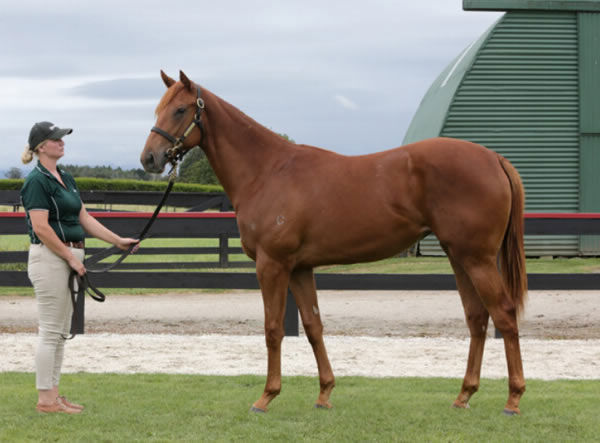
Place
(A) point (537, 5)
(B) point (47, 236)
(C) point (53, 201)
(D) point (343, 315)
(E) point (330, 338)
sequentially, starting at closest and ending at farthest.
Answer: (B) point (47, 236)
(C) point (53, 201)
(E) point (330, 338)
(D) point (343, 315)
(A) point (537, 5)

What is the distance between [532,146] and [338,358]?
1027 centimetres

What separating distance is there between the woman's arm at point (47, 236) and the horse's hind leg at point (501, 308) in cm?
235

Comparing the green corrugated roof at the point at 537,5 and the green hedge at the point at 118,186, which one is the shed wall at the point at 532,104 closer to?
the green corrugated roof at the point at 537,5

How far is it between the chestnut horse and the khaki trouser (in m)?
0.80

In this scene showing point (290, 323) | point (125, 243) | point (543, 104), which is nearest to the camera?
point (125, 243)

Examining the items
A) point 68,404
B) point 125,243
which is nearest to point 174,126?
point 125,243

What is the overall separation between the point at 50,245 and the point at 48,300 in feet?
1.16

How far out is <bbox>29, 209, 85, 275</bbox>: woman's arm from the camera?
4.27m

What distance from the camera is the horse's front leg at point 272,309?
14.5ft

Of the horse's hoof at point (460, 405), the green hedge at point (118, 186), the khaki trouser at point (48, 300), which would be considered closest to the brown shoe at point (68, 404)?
the khaki trouser at point (48, 300)

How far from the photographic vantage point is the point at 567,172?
50.0 ft

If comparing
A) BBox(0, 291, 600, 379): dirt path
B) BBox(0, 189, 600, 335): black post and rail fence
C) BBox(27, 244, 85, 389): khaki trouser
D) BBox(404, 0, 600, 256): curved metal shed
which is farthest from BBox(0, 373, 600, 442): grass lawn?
BBox(404, 0, 600, 256): curved metal shed

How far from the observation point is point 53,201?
4.38 meters

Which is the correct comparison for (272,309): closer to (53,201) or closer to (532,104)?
(53,201)
